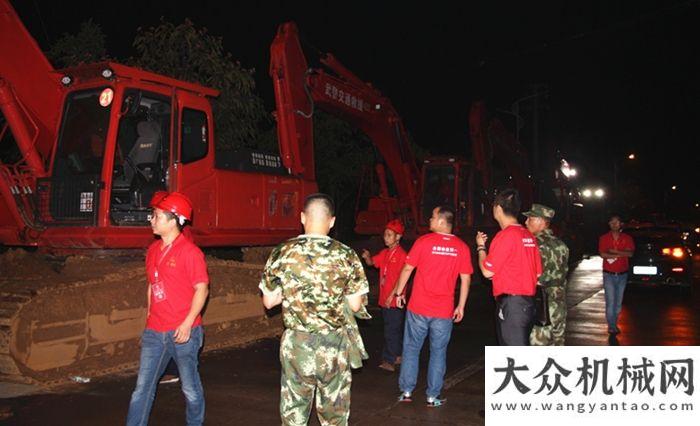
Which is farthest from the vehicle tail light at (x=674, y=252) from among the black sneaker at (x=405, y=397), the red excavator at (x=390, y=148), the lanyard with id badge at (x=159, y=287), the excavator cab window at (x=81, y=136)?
the lanyard with id badge at (x=159, y=287)

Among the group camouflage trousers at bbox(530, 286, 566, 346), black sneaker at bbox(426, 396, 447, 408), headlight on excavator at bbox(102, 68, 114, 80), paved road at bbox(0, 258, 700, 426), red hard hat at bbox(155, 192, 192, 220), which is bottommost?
paved road at bbox(0, 258, 700, 426)

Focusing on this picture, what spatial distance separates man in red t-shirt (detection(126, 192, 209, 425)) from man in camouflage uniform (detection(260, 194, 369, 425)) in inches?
33.9

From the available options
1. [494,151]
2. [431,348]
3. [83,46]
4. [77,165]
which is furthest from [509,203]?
[494,151]

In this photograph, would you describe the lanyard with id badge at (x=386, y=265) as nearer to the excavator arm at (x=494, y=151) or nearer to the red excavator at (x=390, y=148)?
the red excavator at (x=390, y=148)

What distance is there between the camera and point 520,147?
21625 mm

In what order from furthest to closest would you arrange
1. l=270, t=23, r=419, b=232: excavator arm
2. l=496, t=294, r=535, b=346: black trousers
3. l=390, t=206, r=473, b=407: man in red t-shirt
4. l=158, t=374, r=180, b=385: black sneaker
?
Result: l=270, t=23, r=419, b=232: excavator arm < l=158, t=374, r=180, b=385: black sneaker < l=390, t=206, r=473, b=407: man in red t-shirt < l=496, t=294, r=535, b=346: black trousers

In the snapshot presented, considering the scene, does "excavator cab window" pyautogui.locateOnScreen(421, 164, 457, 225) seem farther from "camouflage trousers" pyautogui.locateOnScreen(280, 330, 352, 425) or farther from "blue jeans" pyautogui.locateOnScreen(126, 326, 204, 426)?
"camouflage trousers" pyautogui.locateOnScreen(280, 330, 352, 425)

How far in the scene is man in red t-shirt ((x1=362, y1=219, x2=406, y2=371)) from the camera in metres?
7.64

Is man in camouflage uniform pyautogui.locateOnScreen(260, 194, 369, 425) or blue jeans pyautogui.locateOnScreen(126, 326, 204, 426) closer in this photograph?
man in camouflage uniform pyautogui.locateOnScreen(260, 194, 369, 425)

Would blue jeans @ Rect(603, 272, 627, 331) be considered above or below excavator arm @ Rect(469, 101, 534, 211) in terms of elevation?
below

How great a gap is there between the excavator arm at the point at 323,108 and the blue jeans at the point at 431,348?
15.2 ft

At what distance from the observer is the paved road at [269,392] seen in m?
5.79

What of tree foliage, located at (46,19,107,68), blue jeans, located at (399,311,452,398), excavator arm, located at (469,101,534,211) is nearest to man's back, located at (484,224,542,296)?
blue jeans, located at (399,311,452,398)

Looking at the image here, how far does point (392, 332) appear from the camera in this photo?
307 inches
